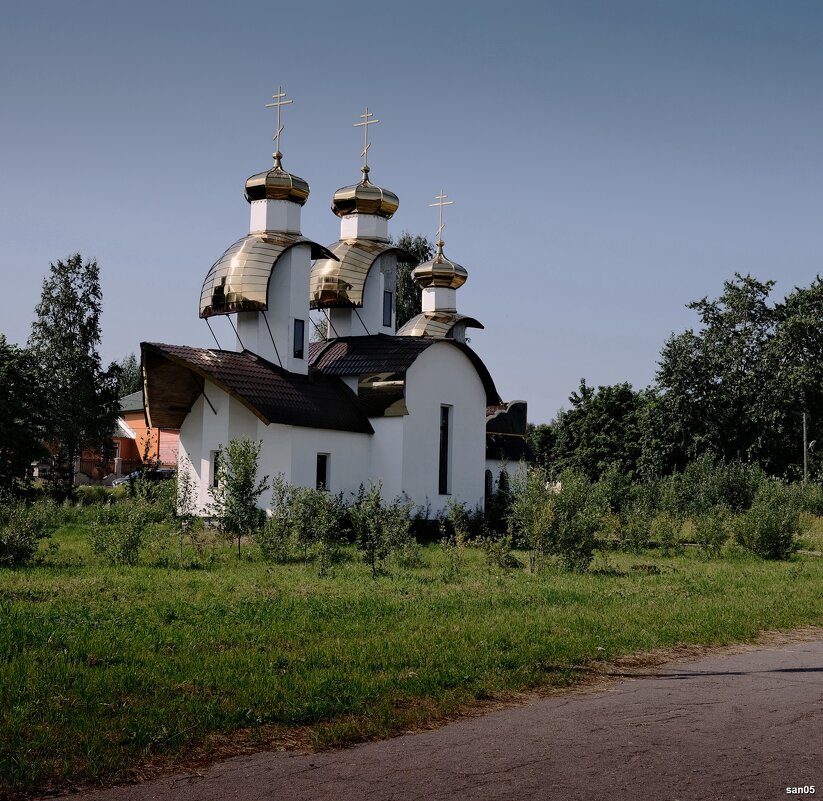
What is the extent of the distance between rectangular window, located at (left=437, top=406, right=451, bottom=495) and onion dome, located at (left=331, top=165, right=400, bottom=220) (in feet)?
22.0

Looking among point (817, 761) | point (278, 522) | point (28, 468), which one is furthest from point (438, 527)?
point (817, 761)

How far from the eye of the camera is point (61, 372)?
124 ft

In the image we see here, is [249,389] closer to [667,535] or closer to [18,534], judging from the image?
[18,534]

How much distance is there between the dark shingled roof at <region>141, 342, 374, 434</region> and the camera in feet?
76.6

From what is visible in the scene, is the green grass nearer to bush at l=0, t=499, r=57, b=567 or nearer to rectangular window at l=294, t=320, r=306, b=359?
bush at l=0, t=499, r=57, b=567

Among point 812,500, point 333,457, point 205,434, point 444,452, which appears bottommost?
point 812,500

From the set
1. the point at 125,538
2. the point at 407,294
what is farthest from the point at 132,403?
the point at 125,538

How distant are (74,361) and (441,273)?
13989mm

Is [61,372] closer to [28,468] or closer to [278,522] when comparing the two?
[28,468]

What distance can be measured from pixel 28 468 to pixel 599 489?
46.6ft

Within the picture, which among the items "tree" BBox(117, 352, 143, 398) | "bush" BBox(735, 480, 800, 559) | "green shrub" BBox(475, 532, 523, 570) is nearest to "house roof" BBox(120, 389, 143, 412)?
"tree" BBox(117, 352, 143, 398)

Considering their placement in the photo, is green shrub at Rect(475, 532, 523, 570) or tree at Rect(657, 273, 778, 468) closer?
green shrub at Rect(475, 532, 523, 570)

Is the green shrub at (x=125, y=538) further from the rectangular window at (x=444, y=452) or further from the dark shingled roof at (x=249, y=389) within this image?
the rectangular window at (x=444, y=452)

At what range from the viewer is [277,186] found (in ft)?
86.3
